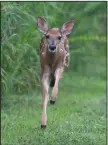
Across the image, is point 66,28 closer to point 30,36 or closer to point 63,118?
point 63,118

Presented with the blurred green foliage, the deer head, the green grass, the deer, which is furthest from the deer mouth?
the blurred green foliage

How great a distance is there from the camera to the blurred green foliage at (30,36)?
11305 millimetres

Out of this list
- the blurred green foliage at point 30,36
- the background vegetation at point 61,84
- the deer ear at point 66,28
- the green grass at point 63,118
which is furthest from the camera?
the blurred green foliage at point 30,36

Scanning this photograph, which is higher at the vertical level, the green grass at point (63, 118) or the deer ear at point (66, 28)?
the deer ear at point (66, 28)

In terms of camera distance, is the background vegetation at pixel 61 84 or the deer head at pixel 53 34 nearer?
the deer head at pixel 53 34

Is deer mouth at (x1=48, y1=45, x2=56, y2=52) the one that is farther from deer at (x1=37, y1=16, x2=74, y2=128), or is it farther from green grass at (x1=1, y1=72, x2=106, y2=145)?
green grass at (x1=1, y1=72, x2=106, y2=145)

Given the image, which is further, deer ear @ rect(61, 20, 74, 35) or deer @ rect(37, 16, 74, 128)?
deer ear @ rect(61, 20, 74, 35)

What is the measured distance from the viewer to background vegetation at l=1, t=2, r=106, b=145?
8.99 meters

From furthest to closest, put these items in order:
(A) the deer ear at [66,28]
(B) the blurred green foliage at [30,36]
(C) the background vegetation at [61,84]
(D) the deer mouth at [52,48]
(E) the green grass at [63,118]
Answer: (B) the blurred green foliage at [30,36], (C) the background vegetation at [61,84], (A) the deer ear at [66,28], (E) the green grass at [63,118], (D) the deer mouth at [52,48]

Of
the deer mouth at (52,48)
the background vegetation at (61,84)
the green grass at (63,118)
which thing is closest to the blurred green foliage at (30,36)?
the background vegetation at (61,84)

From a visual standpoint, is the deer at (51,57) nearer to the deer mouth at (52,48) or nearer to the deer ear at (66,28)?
the deer ear at (66,28)

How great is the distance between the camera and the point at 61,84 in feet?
47.2

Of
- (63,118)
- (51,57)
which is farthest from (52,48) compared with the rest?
(63,118)

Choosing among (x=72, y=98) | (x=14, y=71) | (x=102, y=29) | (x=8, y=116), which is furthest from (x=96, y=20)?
(x=8, y=116)
